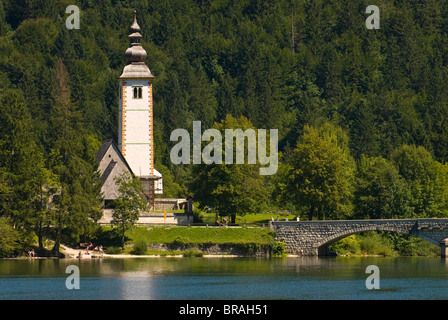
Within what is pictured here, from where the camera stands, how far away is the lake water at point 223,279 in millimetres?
63688

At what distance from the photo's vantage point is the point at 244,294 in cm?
6412

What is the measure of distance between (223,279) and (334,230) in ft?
62.2

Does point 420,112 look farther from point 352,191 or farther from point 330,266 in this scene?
point 330,266

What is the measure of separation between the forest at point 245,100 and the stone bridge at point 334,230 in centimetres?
519

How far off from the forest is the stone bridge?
5.19 meters

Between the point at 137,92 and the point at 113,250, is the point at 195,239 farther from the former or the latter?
the point at 137,92

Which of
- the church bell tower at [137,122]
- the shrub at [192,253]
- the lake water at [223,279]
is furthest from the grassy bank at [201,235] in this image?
the church bell tower at [137,122]

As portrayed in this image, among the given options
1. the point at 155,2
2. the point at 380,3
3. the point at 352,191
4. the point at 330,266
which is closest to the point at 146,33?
the point at 155,2

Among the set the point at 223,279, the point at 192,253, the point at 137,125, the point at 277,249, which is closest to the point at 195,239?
the point at 192,253

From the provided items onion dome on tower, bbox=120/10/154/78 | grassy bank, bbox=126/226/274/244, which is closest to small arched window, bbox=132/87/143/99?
onion dome on tower, bbox=120/10/154/78

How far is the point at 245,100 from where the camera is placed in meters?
155
